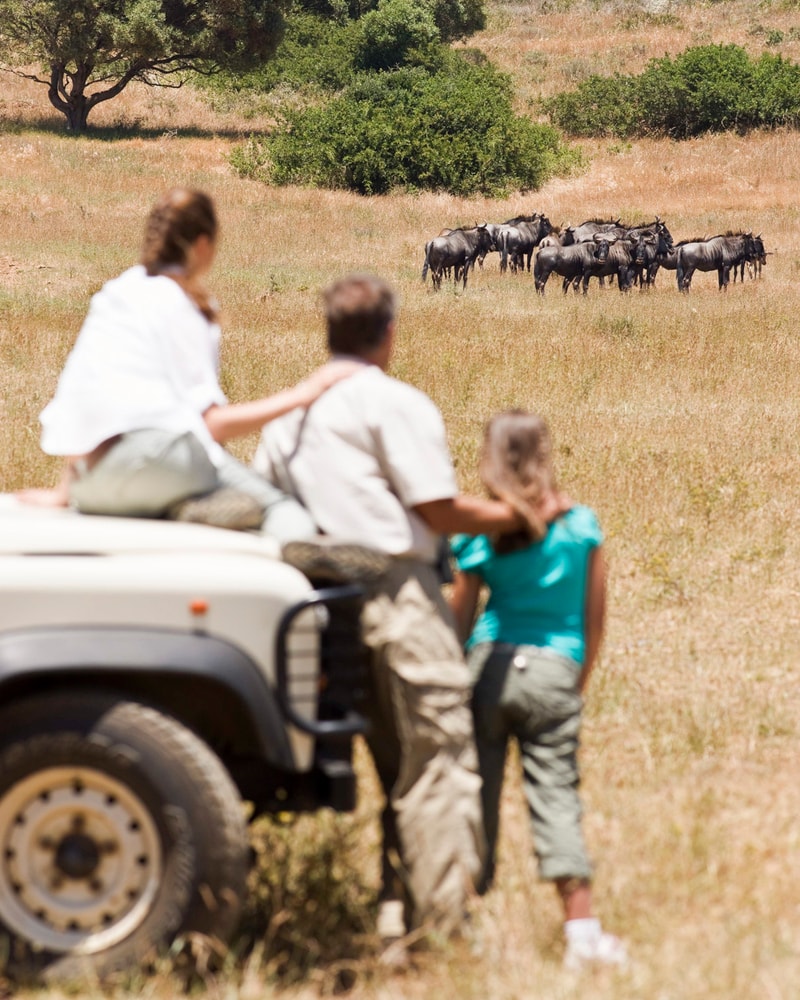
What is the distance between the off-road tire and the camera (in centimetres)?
328

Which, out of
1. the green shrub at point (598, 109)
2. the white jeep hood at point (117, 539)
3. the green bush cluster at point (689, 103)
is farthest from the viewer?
the green shrub at point (598, 109)

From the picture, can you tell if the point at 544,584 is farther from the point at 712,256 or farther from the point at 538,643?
the point at 712,256

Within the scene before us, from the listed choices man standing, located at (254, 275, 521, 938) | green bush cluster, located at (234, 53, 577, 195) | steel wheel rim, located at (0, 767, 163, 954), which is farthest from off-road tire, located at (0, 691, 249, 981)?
green bush cluster, located at (234, 53, 577, 195)

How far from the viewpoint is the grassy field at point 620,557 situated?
370 centimetres

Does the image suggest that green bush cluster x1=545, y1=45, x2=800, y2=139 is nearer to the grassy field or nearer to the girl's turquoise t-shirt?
the grassy field

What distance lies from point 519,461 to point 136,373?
103 cm

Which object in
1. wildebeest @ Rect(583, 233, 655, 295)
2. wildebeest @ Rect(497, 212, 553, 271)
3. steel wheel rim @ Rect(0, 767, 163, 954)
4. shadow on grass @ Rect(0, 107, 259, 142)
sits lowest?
steel wheel rim @ Rect(0, 767, 163, 954)

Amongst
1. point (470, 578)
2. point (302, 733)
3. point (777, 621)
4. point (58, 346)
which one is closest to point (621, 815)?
point (470, 578)

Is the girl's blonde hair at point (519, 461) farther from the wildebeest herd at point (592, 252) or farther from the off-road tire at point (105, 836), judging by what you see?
the wildebeest herd at point (592, 252)

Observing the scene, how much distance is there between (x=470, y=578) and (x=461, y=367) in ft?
33.5

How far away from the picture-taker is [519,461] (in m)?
3.79

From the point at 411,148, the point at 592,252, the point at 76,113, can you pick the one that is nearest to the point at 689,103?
the point at 411,148

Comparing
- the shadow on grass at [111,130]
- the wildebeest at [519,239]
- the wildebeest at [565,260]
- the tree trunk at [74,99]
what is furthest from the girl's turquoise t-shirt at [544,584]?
the tree trunk at [74,99]

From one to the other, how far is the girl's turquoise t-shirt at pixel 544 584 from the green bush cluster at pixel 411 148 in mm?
36912
